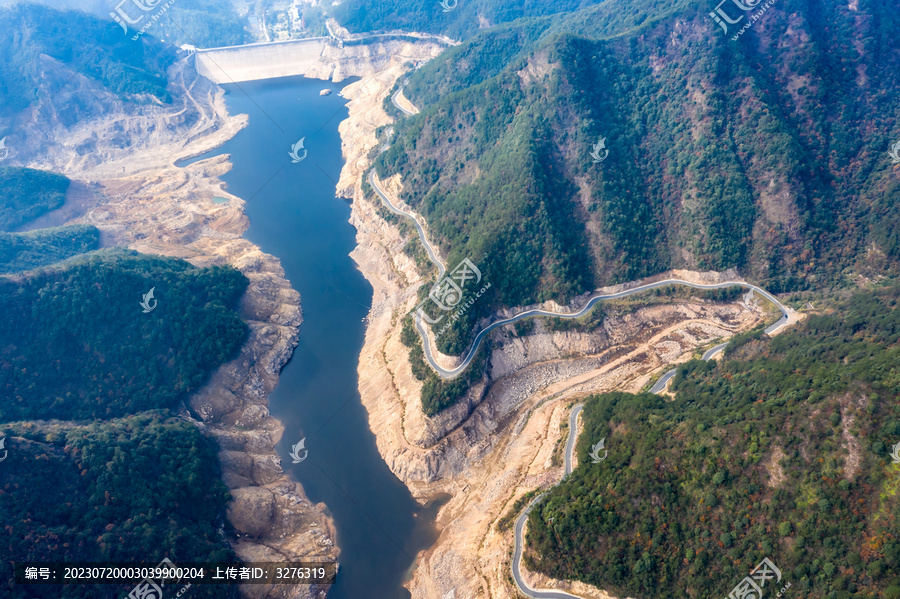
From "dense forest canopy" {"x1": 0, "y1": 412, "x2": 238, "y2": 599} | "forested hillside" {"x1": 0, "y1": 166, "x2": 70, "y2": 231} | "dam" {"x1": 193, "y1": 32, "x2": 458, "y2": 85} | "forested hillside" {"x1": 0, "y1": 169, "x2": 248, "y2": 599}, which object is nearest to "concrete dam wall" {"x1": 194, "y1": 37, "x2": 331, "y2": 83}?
"dam" {"x1": 193, "y1": 32, "x2": 458, "y2": 85}

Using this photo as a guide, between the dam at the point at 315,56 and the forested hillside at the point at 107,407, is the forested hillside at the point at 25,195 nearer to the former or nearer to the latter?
the forested hillside at the point at 107,407

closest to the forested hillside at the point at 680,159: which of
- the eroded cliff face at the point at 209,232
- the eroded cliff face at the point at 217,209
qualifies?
the eroded cliff face at the point at 209,232

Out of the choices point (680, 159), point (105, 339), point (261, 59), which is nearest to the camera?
point (105, 339)

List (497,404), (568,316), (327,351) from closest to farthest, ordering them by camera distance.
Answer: (497,404) → (568,316) → (327,351)

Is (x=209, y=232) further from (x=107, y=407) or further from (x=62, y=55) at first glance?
(x=62, y=55)

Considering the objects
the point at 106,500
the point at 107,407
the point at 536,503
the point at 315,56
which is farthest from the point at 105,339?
the point at 315,56

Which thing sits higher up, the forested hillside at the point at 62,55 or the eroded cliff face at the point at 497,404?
the forested hillside at the point at 62,55
